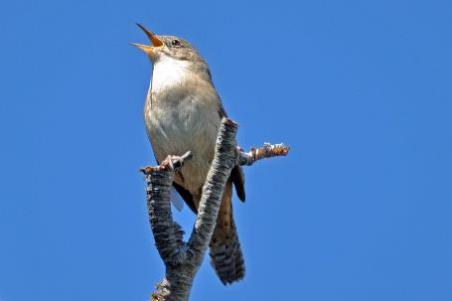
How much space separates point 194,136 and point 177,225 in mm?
3219

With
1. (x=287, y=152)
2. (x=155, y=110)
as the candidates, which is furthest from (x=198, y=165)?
(x=287, y=152)

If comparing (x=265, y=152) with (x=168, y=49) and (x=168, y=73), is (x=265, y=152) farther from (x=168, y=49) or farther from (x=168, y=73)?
(x=168, y=49)

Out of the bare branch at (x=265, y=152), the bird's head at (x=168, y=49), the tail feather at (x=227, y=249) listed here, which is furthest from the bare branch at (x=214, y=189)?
the bird's head at (x=168, y=49)

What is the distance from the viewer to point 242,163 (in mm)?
6734

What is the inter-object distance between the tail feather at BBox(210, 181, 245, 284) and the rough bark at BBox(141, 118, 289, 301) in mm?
2915

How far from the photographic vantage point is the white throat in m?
9.69

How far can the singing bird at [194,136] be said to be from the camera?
30.2 ft

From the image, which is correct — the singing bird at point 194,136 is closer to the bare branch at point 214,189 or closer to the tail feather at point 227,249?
the tail feather at point 227,249

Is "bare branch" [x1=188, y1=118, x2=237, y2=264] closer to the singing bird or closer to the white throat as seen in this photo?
the singing bird

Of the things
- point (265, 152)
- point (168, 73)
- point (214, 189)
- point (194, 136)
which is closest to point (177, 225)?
point (214, 189)

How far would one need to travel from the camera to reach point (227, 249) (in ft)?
30.4

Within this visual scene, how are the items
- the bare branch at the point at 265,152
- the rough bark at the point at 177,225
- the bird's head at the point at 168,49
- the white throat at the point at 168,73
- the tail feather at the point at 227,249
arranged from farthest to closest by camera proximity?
the bird's head at the point at 168,49, the white throat at the point at 168,73, the tail feather at the point at 227,249, the bare branch at the point at 265,152, the rough bark at the point at 177,225

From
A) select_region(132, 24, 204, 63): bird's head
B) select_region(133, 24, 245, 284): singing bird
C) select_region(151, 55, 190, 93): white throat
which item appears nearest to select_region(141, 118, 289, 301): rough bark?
select_region(133, 24, 245, 284): singing bird

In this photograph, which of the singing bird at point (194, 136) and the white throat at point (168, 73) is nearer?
the singing bird at point (194, 136)
